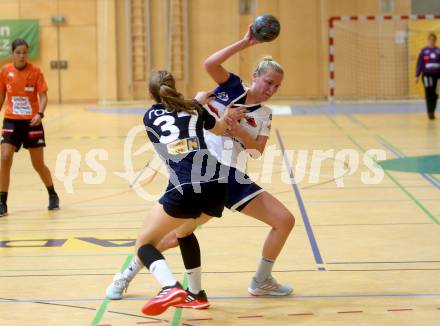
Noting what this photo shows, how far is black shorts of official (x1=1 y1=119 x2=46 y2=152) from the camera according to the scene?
9.73 meters

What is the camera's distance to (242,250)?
7691mm

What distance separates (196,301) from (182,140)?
124 cm

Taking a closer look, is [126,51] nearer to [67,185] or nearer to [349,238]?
[67,185]

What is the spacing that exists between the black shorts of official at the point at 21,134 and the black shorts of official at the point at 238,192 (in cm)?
448

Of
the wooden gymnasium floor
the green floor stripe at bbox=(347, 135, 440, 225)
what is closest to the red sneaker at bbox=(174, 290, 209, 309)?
the wooden gymnasium floor

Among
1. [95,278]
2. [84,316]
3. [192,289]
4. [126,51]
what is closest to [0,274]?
[95,278]

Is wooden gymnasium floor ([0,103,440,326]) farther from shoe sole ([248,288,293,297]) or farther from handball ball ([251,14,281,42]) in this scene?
handball ball ([251,14,281,42])

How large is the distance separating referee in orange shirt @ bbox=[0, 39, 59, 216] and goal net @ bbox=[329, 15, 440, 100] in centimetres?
1886

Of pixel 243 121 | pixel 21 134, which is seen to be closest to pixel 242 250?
pixel 243 121

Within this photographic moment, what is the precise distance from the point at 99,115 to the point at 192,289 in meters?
18.5

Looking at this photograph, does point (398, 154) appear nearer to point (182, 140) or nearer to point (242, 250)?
point (242, 250)

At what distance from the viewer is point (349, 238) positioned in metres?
8.10

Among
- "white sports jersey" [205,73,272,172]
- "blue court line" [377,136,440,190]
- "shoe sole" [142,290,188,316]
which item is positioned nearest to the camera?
"shoe sole" [142,290,188,316]

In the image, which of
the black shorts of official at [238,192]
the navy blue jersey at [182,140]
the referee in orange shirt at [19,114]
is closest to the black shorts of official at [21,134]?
the referee in orange shirt at [19,114]
